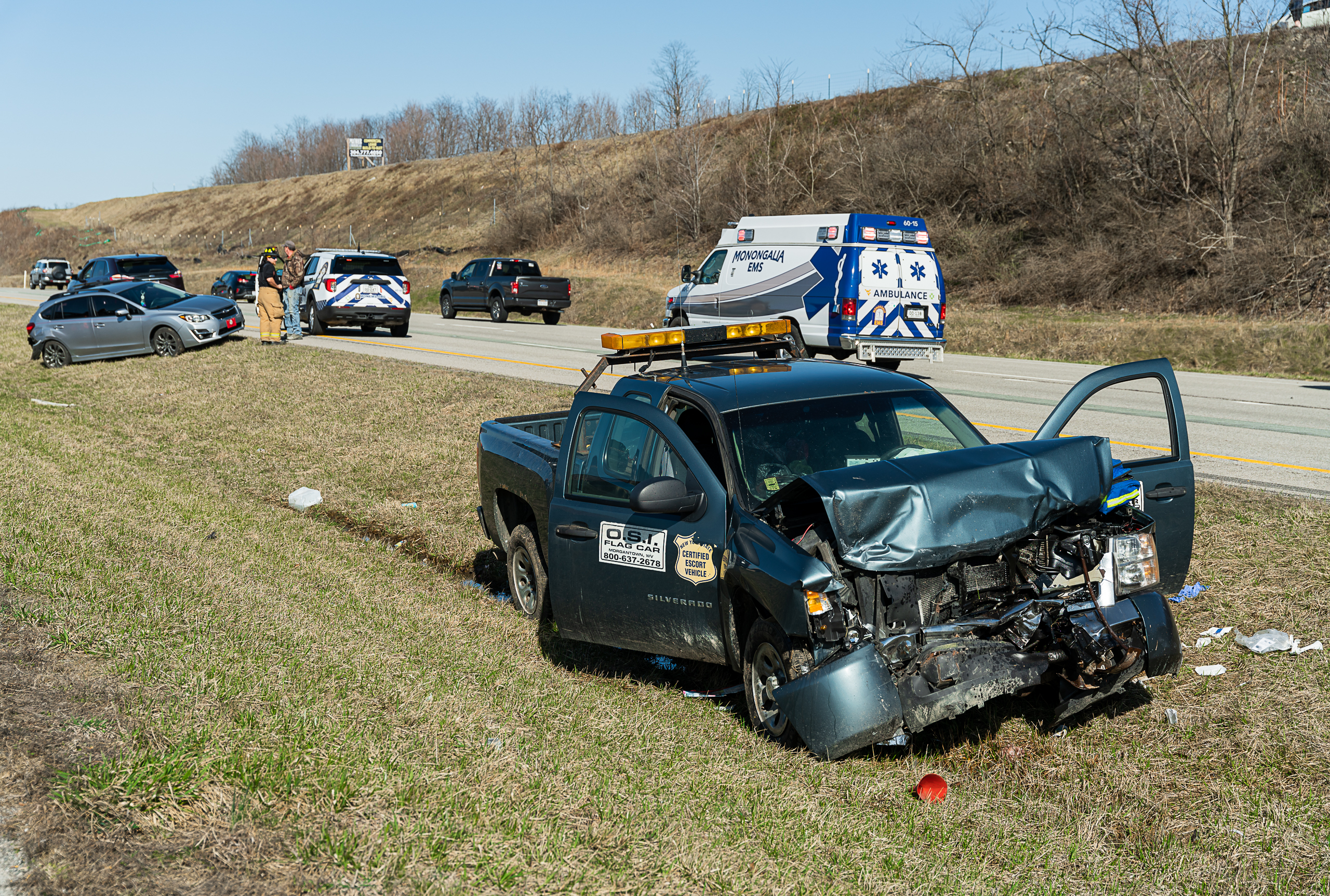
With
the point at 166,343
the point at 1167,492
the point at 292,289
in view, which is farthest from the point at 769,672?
the point at 292,289

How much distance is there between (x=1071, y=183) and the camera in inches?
1268

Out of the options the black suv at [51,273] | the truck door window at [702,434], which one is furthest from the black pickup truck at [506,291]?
the black suv at [51,273]

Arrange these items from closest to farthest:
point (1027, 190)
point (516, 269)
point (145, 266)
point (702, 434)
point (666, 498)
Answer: point (666, 498), point (702, 434), point (516, 269), point (145, 266), point (1027, 190)

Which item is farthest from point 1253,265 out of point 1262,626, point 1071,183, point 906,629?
point 906,629

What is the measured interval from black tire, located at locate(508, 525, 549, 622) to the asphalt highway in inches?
240

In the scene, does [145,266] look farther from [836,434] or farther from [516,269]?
[836,434]

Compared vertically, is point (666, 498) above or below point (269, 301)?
below

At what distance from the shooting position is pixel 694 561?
5.14m

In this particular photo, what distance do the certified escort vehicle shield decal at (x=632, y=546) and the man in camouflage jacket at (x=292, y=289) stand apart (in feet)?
55.5

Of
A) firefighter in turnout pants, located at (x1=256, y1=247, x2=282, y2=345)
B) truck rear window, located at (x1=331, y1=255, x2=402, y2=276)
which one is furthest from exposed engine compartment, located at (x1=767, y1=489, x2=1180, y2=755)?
truck rear window, located at (x1=331, y1=255, x2=402, y2=276)

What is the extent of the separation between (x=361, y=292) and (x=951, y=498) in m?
21.6

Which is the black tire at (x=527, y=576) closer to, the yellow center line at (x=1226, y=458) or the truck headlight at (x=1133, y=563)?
the truck headlight at (x=1133, y=563)

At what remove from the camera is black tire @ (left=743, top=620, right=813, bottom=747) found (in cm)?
448

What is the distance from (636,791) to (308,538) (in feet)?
20.0
